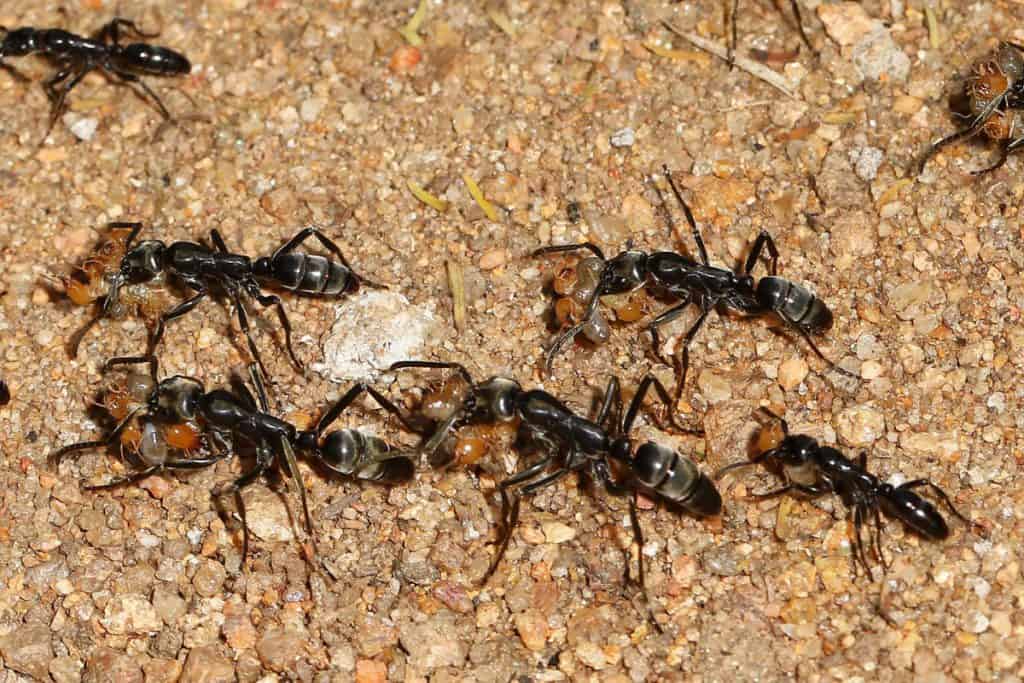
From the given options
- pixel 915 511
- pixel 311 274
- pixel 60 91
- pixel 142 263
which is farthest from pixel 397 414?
pixel 60 91

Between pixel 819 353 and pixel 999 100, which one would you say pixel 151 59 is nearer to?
pixel 819 353

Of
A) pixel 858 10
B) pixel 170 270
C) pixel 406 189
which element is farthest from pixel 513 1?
pixel 170 270

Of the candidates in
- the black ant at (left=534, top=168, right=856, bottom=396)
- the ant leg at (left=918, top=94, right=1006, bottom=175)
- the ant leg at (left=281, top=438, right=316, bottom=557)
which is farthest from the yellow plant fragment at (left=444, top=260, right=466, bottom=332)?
the ant leg at (left=918, top=94, right=1006, bottom=175)

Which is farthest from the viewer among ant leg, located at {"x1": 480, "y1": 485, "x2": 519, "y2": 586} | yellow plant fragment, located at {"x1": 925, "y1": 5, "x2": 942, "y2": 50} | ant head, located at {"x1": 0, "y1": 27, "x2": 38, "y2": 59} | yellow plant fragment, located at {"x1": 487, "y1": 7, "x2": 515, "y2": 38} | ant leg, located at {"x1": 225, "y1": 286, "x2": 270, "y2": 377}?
ant head, located at {"x1": 0, "y1": 27, "x2": 38, "y2": 59}

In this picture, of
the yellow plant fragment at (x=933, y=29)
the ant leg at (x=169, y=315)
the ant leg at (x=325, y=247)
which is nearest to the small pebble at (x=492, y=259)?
the ant leg at (x=325, y=247)

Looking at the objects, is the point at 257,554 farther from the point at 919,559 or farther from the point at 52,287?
the point at 919,559

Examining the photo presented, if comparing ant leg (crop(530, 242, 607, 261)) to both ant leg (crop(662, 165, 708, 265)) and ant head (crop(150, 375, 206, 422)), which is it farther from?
ant head (crop(150, 375, 206, 422))
